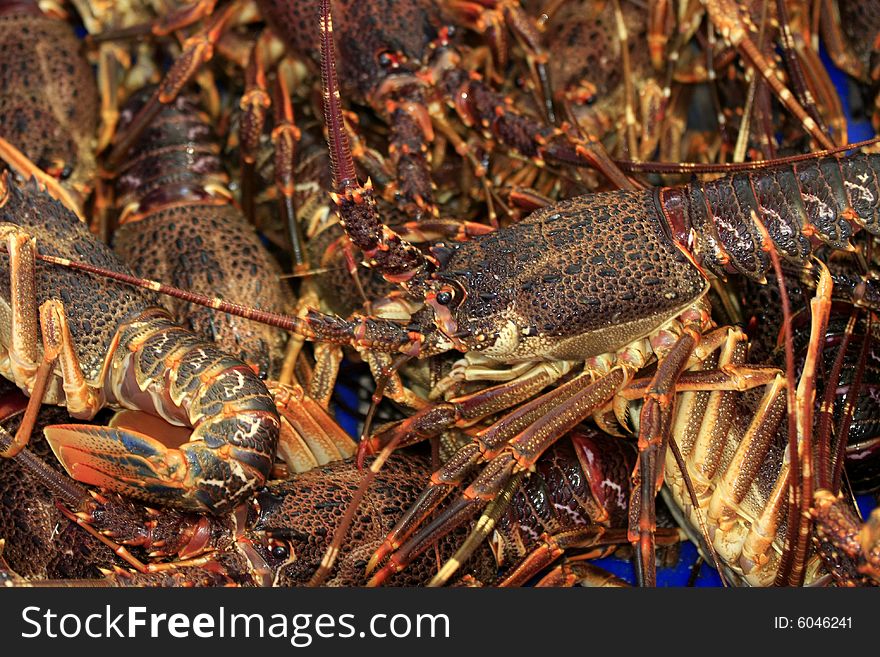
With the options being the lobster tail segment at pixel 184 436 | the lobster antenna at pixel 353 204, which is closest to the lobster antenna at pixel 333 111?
the lobster antenna at pixel 353 204

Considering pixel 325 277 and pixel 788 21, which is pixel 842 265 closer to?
pixel 788 21

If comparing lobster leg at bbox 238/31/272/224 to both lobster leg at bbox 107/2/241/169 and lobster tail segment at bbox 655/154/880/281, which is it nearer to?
lobster leg at bbox 107/2/241/169

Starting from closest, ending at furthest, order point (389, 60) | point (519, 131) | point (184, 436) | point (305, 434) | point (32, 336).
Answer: point (32, 336), point (184, 436), point (305, 434), point (519, 131), point (389, 60)

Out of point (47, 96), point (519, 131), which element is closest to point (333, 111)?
point (519, 131)

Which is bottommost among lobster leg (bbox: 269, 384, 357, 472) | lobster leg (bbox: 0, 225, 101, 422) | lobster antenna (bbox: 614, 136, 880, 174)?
lobster leg (bbox: 269, 384, 357, 472)

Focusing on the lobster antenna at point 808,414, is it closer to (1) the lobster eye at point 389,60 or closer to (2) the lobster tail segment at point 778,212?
(2) the lobster tail segment at point 778,212

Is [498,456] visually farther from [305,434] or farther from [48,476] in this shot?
[48,476]

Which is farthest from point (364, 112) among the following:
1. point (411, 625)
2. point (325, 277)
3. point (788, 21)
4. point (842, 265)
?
point (411, 625)

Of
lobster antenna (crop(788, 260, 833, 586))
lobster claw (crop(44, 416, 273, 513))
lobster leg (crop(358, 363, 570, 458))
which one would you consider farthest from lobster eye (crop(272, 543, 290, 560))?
lobster antenna (crop(788, 260, 833, 586))
